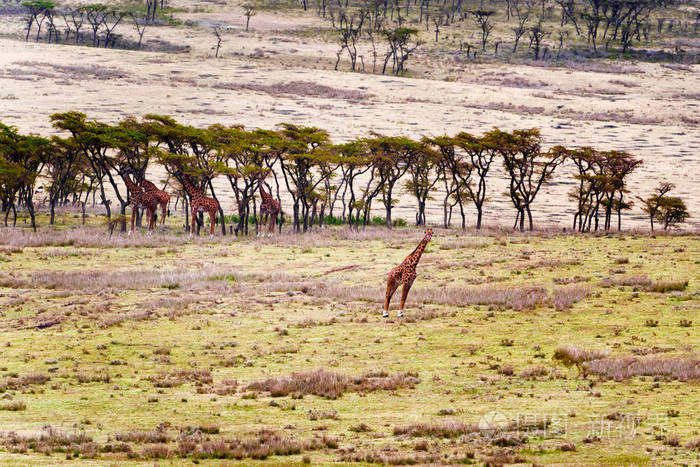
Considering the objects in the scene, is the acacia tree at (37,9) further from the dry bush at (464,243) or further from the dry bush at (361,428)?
the dry bush at (361,428)

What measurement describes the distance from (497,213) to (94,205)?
37302mm

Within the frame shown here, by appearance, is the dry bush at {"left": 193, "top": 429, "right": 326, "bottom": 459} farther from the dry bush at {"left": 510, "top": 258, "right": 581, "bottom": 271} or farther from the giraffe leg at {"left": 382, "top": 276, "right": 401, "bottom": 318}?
the dry bush at {"left": 510, "top": 258, "right": 581, "bottom": 271}

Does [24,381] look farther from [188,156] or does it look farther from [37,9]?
[37,9]

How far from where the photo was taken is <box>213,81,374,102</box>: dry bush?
12475cm

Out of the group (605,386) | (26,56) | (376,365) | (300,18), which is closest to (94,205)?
(376,365)

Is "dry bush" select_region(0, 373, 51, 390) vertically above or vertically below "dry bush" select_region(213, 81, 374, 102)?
below

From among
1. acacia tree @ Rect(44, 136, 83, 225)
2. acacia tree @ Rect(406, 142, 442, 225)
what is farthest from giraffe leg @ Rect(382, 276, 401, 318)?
acacia tree @ Rect(406, 142, 442, 225)

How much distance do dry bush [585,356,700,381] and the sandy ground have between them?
50787 millimetres

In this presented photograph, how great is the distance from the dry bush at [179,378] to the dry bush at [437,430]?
22.6ft

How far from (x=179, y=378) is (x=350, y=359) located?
17.0 feet

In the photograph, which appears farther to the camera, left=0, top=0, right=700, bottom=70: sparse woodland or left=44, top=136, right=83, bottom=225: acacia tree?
left=0, top=0, right=700, bottom=70: sparse woodland

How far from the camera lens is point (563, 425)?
1738 cm

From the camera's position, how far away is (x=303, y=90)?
127812 millimetres

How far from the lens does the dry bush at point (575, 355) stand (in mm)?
23281
